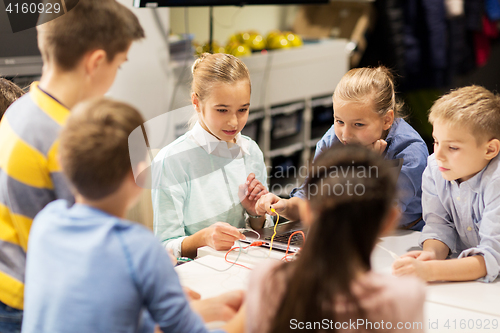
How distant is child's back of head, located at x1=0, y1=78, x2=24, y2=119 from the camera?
43.1 inches

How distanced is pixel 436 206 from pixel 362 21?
→ 84.2 inches

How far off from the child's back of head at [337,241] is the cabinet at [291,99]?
5.94 ft

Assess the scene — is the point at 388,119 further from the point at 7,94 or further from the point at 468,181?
the point at 7,94

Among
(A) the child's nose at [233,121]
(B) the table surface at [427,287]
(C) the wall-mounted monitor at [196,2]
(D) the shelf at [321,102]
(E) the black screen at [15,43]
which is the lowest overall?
(D) the shelf at [321,102]

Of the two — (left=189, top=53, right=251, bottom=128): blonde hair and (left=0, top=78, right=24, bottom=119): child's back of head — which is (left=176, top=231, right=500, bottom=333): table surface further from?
(left=0, top=78, right=24, bottom=119): child's back of head

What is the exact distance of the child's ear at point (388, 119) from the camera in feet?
4.27

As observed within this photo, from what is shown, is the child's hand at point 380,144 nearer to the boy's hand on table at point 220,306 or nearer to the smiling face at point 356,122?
the smiling face at point 356,122

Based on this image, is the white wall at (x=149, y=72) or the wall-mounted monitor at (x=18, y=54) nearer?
the wall-mounted monitor at (x=18, y=54)

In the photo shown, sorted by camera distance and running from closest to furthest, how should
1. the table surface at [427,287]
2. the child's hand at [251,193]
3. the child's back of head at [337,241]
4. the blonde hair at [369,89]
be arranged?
1. the child's back of head at [337,241]
2. the table surface at [427,287]
3. the blonde hair at [369,89]
4. the child's hand at [251,193]

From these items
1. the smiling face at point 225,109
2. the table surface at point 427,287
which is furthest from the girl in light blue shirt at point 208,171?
the table surface at point 427,287

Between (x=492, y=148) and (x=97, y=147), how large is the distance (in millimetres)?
816

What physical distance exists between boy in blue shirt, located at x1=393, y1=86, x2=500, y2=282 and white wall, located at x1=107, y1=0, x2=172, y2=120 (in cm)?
126

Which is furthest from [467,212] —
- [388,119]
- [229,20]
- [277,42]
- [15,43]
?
[229,20]

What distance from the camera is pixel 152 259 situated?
0.60 metres
